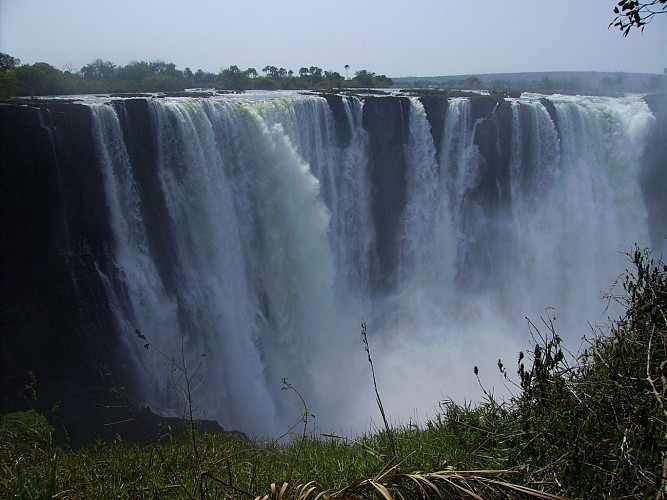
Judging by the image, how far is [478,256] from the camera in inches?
777

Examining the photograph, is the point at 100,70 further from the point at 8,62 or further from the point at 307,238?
the point at 307,238

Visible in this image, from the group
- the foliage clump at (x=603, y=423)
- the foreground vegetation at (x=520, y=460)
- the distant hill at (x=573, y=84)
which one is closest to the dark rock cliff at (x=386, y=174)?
the foreground vegetation at (x=520, y=460)

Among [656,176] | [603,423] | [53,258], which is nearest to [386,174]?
[53,258]

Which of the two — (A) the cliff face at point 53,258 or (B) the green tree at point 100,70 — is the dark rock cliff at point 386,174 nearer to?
(A) the cliff face at point 53,258

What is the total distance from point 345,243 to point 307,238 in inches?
82.1

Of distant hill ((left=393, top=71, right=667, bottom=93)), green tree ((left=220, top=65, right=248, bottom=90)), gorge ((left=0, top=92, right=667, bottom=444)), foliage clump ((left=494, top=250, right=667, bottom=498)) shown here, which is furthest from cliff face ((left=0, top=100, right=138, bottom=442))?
distant hill ((left=393, top=71, right=667, bottom=93))

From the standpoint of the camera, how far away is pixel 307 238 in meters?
15.6

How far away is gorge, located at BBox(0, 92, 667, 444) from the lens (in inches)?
477

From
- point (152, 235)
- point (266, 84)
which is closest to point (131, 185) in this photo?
point (152, 235)

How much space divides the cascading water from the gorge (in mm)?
A: 56

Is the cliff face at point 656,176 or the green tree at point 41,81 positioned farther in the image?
the cliff face at point 656,176

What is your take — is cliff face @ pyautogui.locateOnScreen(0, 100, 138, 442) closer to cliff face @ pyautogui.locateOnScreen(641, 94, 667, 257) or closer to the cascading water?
the cascading water

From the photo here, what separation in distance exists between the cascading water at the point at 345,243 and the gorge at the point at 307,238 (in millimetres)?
56

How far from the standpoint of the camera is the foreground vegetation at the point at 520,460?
2.47 m
